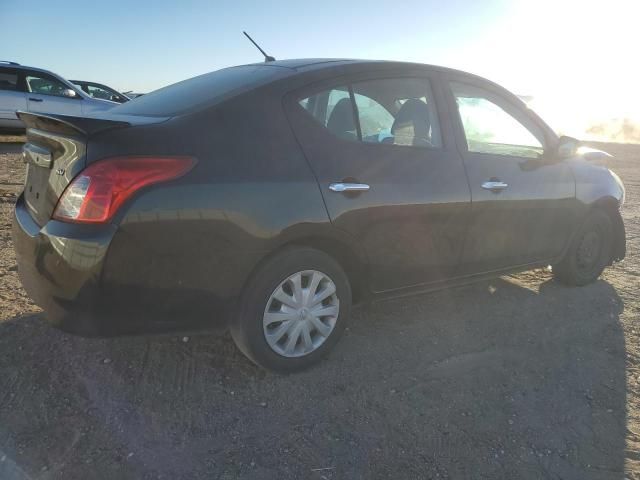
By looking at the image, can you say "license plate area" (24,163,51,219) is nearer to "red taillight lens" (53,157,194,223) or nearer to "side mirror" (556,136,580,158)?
"red taillight lens" (53,157,194,223)

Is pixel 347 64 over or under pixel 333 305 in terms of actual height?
over

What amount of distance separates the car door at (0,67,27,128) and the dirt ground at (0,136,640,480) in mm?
9899

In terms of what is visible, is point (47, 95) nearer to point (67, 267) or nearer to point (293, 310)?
point (67, 267)

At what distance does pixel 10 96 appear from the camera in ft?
38.2

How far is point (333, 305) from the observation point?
2883mm

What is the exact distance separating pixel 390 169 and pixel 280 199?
0.77 meters

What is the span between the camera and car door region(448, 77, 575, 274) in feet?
11.2

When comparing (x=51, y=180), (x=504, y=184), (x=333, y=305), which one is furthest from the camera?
(x=504, y=184)

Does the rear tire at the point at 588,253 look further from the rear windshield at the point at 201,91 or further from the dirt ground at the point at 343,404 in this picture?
the rear windshield at the point at 201,91

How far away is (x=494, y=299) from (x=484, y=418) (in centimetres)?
169

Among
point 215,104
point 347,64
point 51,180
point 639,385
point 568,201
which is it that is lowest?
point 639,385

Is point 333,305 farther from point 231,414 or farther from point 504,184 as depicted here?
point 504,184

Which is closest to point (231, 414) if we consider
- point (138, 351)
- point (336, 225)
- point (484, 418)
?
point (138, 351)

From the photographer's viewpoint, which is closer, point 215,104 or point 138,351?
point 215,104
